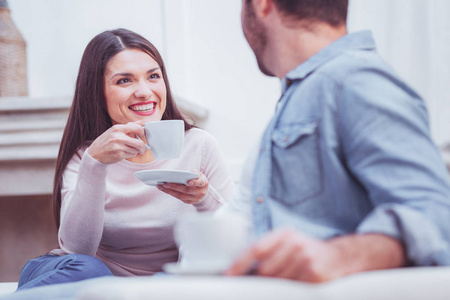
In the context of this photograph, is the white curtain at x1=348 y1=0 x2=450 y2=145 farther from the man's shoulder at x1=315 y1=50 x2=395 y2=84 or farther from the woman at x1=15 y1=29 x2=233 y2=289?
the man's shoulder at x1=315 y1=50 x2=395 y2=84

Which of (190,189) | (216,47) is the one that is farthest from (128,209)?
(216,47)

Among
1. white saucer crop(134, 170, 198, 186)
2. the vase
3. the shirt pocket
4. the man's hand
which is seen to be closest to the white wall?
the vase

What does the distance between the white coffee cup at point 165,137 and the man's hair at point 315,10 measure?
516 millimetres

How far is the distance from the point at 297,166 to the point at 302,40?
0.23 meters

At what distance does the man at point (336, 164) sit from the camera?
0.67 meters

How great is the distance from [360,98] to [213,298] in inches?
13.6

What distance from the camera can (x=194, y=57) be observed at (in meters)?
2.53

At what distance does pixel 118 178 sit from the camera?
170 centimetres

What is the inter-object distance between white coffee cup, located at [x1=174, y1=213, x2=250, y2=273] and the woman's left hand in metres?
0.72

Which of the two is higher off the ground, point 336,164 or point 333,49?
point 333,49

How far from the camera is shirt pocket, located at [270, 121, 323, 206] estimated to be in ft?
2.68

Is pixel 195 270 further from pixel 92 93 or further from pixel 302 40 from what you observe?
pixel 92 93

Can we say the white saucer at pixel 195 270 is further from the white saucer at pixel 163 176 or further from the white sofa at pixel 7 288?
the white sofa at pixel 7 288

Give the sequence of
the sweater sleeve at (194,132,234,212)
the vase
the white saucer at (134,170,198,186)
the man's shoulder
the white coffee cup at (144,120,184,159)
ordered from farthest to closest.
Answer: the vase < the sweater sleeve at (194,132,234,212) < the white coffee cup at (144,120,184,159) < the white saucer at (134,170,198,186) < the man's shoulder
